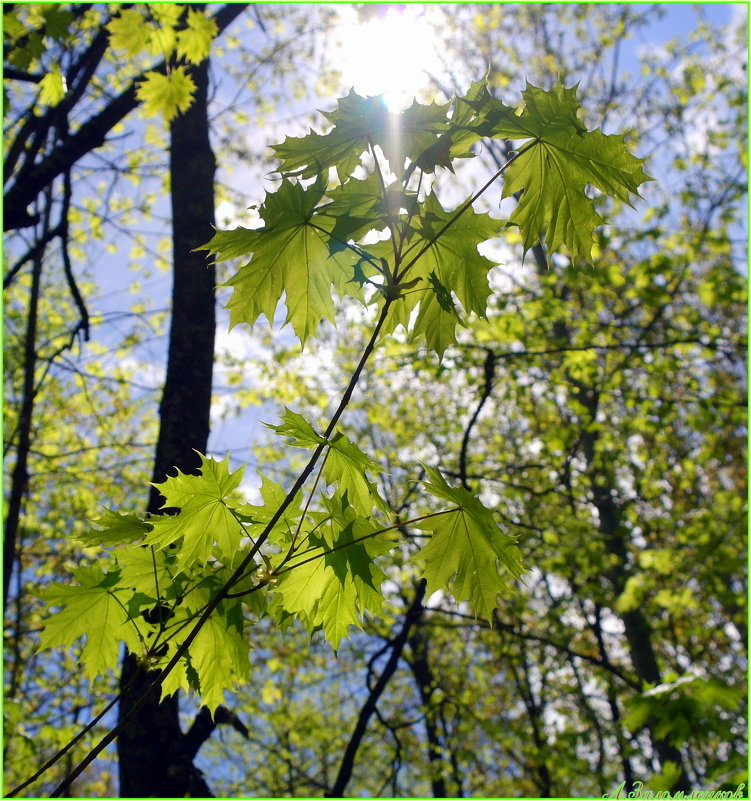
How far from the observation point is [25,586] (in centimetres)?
1003

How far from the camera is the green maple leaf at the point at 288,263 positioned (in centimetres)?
132

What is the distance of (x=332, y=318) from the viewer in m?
1.59

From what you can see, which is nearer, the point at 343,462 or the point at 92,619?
the point at 343,462

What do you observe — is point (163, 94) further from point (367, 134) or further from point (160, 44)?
point (367, 134)

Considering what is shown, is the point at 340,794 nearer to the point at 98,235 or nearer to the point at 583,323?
the point at 583,323

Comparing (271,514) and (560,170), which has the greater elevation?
(560,170)

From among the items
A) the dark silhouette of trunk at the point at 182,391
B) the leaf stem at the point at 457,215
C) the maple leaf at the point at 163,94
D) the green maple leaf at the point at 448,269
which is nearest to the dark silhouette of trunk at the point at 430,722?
the dark silhouette of trunk at the point at 182,391

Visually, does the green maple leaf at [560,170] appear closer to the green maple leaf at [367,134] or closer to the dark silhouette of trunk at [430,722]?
the green maple leaf at [367,134]

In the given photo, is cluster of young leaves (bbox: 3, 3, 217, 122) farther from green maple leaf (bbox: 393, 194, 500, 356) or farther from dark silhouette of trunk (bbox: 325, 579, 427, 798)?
dark silhouette of trunk (bbox: 325, 579, 427, 798)

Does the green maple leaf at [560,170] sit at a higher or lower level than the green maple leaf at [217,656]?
higher

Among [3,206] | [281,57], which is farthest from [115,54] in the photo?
[3,206]

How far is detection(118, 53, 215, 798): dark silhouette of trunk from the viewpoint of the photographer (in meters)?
2.72

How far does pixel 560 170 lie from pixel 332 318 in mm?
653

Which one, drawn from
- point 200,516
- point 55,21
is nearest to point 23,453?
point 55,21
